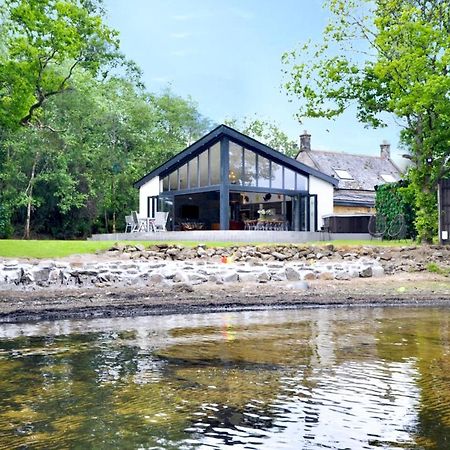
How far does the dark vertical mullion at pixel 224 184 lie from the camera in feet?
84.8

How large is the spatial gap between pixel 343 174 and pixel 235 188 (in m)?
11.9

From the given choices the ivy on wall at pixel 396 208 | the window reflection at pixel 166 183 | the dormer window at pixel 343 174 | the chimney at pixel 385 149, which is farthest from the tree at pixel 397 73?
the chimney at pixel 385 149

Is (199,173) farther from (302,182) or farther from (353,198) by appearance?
(353,198)

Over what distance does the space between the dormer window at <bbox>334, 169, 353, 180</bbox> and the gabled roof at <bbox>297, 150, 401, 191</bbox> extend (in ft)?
0.54

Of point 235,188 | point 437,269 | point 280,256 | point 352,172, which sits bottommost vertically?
point 437,269

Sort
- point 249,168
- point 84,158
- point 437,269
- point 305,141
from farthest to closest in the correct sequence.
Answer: point 305,141 < point 84,158 < point 249,168 < point 437,269

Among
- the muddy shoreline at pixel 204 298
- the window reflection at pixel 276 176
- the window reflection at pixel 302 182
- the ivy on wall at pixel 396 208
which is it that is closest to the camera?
the muddy shoreline at pixel 204 298

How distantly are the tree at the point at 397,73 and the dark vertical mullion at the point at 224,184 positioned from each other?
457cm

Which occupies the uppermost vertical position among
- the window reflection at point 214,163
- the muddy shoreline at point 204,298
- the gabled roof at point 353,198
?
the window reflection at point 214,163

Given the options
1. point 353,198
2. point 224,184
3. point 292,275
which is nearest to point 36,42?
point 292,275

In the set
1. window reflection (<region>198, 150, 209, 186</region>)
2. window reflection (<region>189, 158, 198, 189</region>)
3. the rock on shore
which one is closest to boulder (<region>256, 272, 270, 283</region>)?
the rock on shore

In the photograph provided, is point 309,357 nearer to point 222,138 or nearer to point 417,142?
point 417,142

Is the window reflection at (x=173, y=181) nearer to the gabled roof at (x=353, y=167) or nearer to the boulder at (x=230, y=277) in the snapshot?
the gabled roof at (x=353, y=167)

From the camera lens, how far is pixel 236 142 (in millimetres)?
26812
